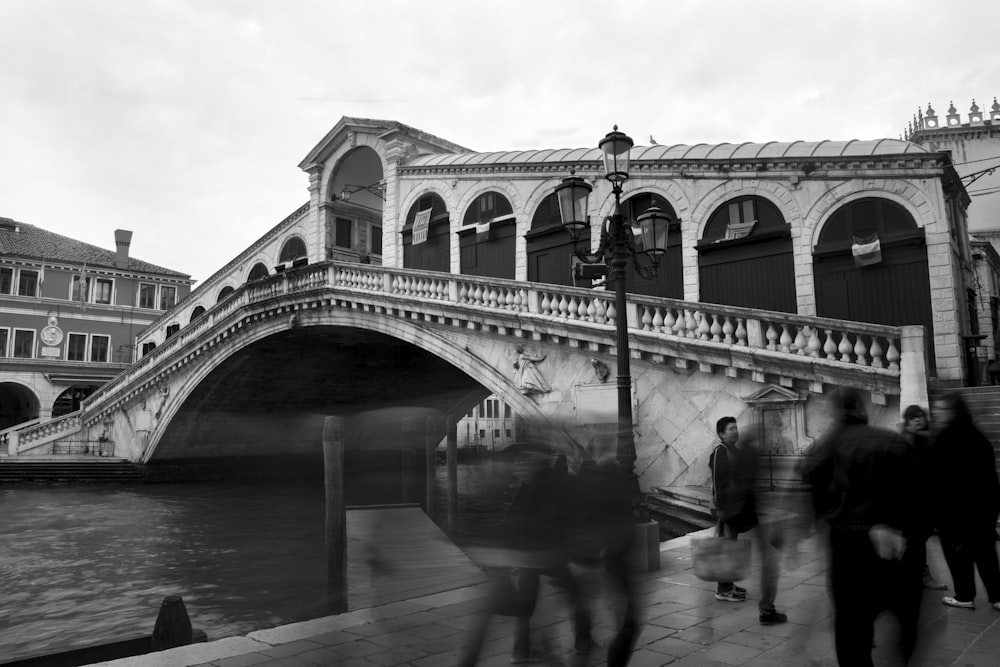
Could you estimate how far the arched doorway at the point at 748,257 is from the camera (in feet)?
41.9

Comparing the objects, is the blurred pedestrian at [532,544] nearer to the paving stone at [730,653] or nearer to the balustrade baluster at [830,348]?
the paving stone at [730,653]

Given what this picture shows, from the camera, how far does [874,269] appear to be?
39.0 ft

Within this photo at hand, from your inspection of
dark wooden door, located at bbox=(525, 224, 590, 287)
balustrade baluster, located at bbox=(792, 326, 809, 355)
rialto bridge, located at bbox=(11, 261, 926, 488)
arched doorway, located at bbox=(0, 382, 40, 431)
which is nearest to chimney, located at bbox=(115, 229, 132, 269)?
arched doorway, located at bbox=(0, 382, 40, 431)

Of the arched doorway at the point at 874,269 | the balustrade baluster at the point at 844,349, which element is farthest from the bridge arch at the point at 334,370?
the arched doorway at the point at 874,269

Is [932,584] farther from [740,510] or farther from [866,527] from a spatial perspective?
[866,527]

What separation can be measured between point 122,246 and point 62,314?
4617 mm

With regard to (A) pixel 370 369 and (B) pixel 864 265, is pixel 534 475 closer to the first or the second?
(B) pixel 864 265

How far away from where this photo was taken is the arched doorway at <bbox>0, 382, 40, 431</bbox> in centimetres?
3366

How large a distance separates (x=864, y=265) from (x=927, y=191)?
4.91 feet

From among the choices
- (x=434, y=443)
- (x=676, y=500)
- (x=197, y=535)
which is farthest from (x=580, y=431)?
(x=197, y=535)

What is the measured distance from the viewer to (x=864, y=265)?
11.9 metres

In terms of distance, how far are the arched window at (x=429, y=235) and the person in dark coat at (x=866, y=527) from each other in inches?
618

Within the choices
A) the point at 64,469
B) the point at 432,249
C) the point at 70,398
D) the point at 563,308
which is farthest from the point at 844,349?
the point at 70,398

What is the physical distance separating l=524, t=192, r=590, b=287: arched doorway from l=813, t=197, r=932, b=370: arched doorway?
508cm
